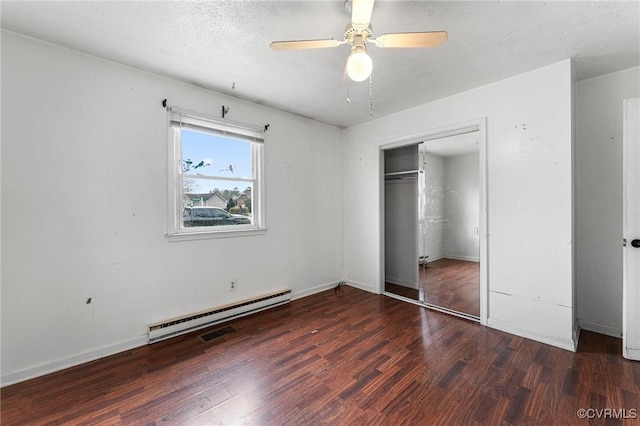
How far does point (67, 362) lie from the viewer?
7.04 ft

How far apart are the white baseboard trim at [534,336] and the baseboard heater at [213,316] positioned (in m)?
2.48

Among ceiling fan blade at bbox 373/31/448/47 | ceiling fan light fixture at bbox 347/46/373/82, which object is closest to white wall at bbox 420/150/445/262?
ceiling fan blade at bbox 373/31/448/47

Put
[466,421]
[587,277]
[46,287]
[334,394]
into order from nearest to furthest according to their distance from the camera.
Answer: [466,421]
[334,394]
[46,287]
[587,277]

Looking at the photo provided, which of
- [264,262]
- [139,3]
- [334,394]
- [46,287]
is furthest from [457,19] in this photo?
[46,287]

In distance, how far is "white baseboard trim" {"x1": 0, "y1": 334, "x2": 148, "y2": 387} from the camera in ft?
6.36

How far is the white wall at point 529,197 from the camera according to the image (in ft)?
7.77

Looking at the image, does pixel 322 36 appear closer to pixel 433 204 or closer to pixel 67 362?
pixel 433 204

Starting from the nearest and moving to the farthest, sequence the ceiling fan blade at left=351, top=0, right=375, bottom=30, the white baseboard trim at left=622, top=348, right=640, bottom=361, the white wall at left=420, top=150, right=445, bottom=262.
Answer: the ceiling fan blade at left=351, top=0, right=375, bottom=30
the white baseboard trim at left=622, top=348, right=640, bottom=361
the white wall at left=420, top=150, right=445, bottom=262

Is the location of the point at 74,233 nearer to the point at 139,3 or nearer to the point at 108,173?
the point at 108,173

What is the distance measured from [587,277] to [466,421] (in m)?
2.36

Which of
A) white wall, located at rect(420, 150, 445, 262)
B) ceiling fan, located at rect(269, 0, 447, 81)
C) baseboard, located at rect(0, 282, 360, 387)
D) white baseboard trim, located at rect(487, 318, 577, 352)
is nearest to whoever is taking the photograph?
ceiling fan, located at rect(269, 0, 447, 81)

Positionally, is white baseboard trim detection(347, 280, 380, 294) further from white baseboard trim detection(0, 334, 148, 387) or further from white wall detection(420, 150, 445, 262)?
white baseboard trim detection(0, 334, 148, 387)

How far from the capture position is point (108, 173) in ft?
7.72

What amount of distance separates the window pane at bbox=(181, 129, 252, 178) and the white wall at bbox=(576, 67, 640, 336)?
3809mm
